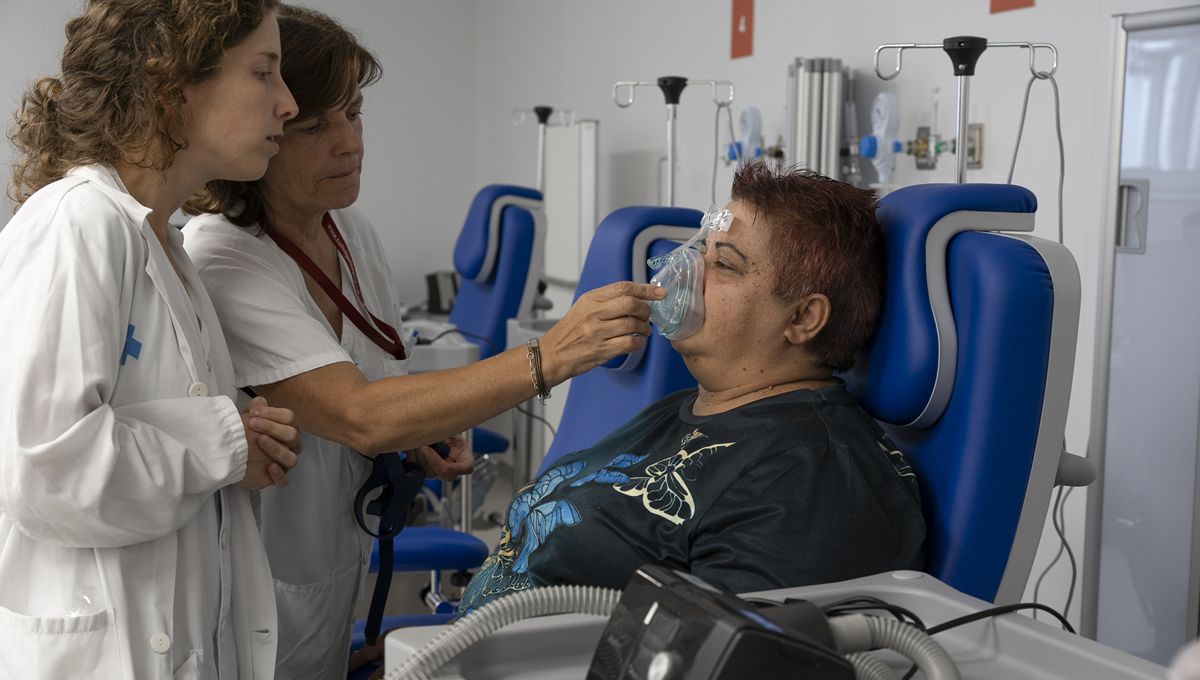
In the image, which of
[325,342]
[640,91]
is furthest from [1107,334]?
[640,91]

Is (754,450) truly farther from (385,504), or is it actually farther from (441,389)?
(385,504)

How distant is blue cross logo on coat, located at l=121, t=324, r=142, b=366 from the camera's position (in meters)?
1.33

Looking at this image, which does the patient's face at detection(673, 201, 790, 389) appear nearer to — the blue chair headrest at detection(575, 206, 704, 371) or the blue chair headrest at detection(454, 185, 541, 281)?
the blue chair headrest at detection(575, 206, 704, 371)

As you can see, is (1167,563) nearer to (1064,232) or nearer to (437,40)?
(1064,232)

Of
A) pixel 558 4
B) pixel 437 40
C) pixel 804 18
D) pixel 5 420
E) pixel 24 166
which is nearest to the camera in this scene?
pixel 5 420

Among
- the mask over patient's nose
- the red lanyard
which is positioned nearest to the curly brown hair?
the red lanyard

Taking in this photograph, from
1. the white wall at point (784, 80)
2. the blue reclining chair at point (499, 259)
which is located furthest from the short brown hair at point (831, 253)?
Answer: the blue reclining chair at point (499, 259)

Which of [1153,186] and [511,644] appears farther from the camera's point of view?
[1153,186]

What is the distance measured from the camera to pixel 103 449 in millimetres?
1233

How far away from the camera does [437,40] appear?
6531 millimetres

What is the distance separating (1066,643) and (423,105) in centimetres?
595

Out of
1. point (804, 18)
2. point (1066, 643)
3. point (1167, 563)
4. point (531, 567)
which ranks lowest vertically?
point (1167, 563)

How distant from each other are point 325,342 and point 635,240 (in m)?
0.63

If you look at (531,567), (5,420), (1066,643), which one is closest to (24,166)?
(5,420)
